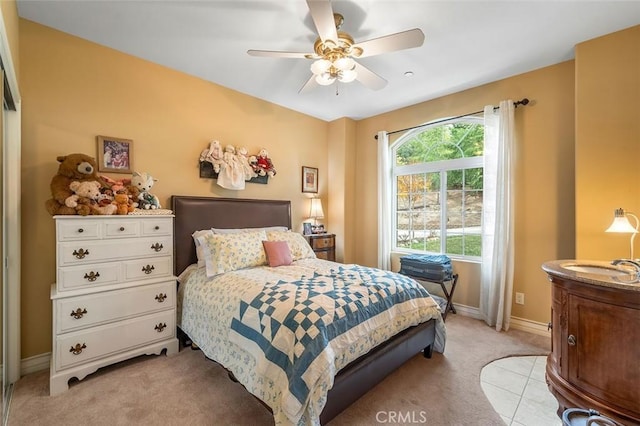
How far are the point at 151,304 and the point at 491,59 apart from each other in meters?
3.90

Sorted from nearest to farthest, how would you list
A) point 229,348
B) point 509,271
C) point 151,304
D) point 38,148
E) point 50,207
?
point 229,348
point 50,207
point 38,148
point 151,304
point 509,271

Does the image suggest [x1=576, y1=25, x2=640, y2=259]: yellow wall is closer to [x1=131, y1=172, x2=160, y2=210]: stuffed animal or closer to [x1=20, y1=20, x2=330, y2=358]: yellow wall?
[x1=20, y1=20, x2=330, y2=358]: yellow wall

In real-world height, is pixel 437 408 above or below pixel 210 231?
below

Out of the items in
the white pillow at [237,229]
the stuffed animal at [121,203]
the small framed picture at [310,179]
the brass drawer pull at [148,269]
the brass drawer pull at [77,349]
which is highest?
the small framed picture at [310,179]

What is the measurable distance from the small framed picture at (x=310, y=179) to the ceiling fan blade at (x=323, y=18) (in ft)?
7.96

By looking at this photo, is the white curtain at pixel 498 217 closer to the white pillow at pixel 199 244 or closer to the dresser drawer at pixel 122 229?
the white pillow at pixel 199 244

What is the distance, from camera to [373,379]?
1.88 meters

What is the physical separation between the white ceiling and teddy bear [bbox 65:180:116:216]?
A: 51.5 inches

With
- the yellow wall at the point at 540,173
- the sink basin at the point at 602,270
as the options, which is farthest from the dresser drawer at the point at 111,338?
the yellow wall at the point at 540,173

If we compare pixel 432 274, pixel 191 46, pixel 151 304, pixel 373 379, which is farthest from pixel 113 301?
pixel 432 274

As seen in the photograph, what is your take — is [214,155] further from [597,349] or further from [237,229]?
[597,349]

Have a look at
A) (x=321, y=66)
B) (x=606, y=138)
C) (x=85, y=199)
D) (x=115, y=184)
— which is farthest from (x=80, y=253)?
(x=606, y=138)

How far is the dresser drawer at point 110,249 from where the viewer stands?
200cm

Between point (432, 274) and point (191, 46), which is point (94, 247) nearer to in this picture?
point (191, 46)
